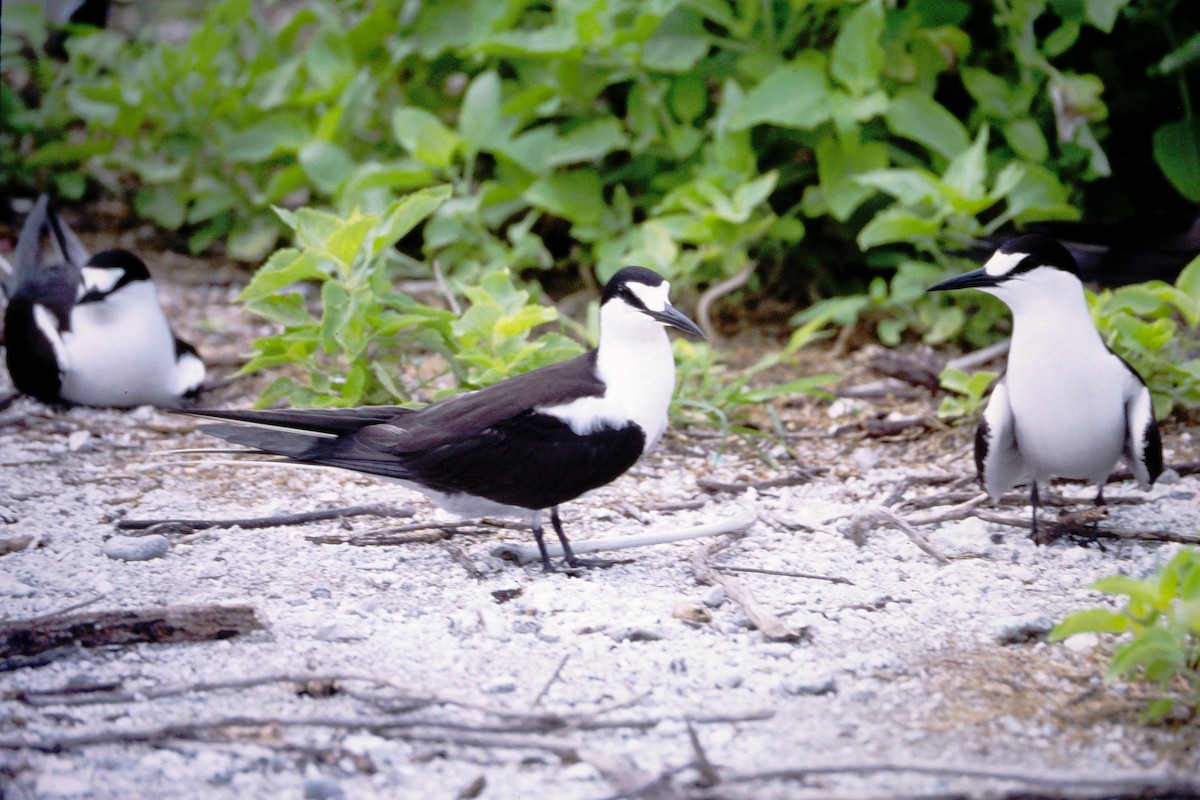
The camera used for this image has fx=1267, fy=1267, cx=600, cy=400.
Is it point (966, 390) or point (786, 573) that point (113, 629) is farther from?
point (966, 390)

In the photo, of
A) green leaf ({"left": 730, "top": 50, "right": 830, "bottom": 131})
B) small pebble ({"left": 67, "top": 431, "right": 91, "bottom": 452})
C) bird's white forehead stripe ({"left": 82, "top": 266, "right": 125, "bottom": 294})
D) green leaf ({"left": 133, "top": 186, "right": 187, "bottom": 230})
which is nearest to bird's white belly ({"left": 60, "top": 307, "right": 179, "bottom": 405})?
bird's white forehead stripe ({"left": 82, "top": 266, "right": 125, "bottom": 294})

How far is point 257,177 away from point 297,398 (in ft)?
8.07

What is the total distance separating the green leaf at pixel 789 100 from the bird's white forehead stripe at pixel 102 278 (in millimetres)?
2390

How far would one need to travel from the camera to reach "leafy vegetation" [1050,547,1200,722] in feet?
7.35

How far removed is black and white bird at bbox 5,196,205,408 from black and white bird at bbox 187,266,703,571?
1.51 m

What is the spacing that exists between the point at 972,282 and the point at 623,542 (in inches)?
46.6

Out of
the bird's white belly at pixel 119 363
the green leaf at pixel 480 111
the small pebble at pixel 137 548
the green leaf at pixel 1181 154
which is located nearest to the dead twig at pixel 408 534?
the small pebble at pixel 137 548

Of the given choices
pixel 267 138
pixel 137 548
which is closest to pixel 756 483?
pixel 137 548

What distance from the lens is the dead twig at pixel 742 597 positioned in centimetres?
271

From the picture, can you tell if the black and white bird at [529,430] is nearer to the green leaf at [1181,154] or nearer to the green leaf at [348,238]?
the green leaf at [348,238]

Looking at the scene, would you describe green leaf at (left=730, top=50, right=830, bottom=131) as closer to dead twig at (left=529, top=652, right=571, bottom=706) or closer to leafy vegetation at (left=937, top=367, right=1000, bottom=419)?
leafy vegetation at (left=937, top=367, right=1000, bottom=419)

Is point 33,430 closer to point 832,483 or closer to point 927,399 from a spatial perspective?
point 832,483

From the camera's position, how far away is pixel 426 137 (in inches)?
200

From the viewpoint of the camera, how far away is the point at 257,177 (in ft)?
20.2
